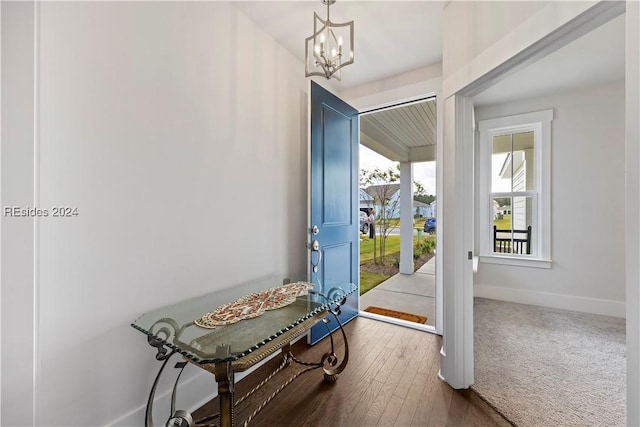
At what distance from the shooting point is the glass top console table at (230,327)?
3.52 feet

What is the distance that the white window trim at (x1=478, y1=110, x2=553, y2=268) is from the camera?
3.34 meters

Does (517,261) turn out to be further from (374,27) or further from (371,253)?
(374,27)

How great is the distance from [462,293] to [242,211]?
5.73 feet

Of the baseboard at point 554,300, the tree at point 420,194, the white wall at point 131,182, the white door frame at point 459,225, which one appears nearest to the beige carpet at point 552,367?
the baseboard at point 554,300

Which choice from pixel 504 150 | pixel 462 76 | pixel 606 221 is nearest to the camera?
pixel 462 76

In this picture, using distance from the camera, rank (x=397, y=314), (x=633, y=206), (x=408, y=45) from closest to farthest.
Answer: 1. (x=633, y=206)
2. (x=408, y=45)
3. (x=397, y=314)

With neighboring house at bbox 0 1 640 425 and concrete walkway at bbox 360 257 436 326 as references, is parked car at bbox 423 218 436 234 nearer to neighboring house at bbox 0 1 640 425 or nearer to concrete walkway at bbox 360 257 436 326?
concrete walkway at bbox 360 257 436 326

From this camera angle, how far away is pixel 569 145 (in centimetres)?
322

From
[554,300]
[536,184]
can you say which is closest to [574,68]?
[536,184]

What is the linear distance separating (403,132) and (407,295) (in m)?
2.76

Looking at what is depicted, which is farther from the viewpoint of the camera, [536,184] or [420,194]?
[420,194]

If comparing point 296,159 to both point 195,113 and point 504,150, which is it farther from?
point 504,150

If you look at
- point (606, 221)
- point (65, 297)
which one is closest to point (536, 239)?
point (606, 221)

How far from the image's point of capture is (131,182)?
137 cm
